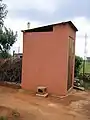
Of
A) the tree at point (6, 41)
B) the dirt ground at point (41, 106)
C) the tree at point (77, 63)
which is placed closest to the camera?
the dirt ground at point (41, 106)

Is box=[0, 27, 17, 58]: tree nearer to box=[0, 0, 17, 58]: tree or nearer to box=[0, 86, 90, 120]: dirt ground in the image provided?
box=[0, 0, 17, 58]: tree

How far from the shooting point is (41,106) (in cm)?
1024

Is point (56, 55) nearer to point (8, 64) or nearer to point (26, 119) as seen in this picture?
point (8, 64)

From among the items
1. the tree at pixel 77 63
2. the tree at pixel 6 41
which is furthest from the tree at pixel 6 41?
the tree at pixel 77 63

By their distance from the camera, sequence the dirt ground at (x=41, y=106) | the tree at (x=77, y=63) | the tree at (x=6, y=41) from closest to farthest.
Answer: the dirt ground at (x=41, y=106) < the tree at (x=77, y=63) < the tree at (x=6, y=41)

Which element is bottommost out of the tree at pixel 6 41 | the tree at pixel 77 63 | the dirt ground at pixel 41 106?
the dirt ground at pixel 41 106

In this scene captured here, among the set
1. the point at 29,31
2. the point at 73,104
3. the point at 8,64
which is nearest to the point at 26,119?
the point at 73,104

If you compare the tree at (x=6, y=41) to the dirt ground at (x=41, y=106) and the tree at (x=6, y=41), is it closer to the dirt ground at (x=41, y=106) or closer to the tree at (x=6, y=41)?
the tree at (x=6, y=41)

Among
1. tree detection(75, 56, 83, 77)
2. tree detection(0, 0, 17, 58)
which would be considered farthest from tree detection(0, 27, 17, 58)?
tree detection(75, 56, 83, 77)

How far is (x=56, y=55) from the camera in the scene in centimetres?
1289

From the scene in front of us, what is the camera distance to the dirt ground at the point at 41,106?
8695mm

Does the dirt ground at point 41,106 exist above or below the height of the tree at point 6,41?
below

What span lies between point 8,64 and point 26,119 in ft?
24.7

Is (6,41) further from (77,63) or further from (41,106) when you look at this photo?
(41,106)
